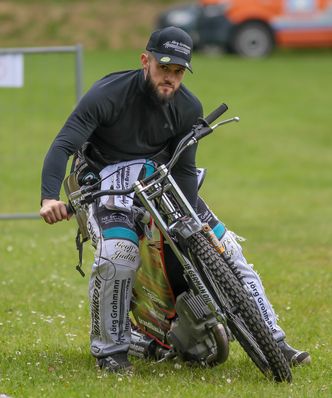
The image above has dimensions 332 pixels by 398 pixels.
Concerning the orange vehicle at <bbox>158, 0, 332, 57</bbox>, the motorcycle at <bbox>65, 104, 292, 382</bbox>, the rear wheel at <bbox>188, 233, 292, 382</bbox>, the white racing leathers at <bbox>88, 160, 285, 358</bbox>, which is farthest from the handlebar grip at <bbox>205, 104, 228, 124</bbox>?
the orange vehicle at <bbox>158, 0, 332, 57</bbox>

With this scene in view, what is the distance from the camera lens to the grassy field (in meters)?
6.41

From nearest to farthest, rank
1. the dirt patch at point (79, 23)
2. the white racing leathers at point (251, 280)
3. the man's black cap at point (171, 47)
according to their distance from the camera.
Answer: the man's black cap at point (171, 47), the white racing leathers at point (251, 280), the dirt patch at point (79, 23)

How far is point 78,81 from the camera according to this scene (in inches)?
499

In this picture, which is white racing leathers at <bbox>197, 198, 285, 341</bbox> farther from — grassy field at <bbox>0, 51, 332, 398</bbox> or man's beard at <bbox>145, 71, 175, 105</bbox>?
man's beard at <bbox>145, 71, 175, 105</bbox>

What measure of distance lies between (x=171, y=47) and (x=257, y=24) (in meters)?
22.1

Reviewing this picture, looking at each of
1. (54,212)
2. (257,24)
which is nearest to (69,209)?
(54,212)

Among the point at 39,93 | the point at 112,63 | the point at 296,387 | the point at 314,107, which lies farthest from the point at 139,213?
the point at 112,63

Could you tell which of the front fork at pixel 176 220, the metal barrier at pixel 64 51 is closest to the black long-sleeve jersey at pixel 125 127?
the front fork at pixel 176 220

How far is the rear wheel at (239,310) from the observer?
6.11 metres

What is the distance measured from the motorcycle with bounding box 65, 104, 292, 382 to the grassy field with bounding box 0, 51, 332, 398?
0.57ft

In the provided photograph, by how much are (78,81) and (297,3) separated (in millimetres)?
16127

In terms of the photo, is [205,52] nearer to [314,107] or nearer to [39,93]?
[314,107]

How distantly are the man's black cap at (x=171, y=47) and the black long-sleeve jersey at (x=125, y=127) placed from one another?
245 mm

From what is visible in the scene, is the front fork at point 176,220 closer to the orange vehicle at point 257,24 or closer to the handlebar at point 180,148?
the handlebar at point 180,148
